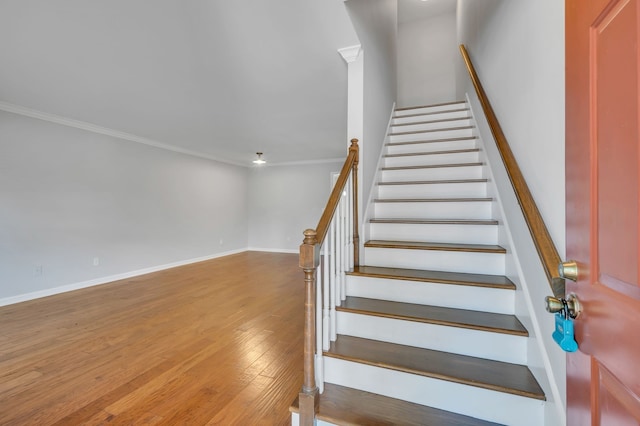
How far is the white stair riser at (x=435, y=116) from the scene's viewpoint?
3443 mm

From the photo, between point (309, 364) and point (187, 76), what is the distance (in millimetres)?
2762

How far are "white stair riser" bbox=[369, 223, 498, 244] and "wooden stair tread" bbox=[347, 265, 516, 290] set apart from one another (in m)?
0.33

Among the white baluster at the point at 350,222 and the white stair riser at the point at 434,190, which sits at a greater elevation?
the white stair riser at the point at 434,190

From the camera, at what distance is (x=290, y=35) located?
84.1 inches

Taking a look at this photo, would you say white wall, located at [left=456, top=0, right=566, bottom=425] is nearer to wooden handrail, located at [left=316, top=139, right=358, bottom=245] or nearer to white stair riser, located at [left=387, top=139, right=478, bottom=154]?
white stair riser, located at [left=387, top=139, right=478, bottom=154]

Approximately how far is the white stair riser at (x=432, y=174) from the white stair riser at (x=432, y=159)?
207 millimetres

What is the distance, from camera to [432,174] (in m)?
2.75

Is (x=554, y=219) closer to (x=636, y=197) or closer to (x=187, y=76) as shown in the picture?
(x=636, y=197)

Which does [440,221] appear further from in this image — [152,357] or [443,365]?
[152,357]

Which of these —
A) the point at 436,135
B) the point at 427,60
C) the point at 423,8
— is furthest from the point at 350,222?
the point at 423,8

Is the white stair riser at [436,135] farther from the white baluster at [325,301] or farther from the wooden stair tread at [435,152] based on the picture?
the white baluster at [325,301]

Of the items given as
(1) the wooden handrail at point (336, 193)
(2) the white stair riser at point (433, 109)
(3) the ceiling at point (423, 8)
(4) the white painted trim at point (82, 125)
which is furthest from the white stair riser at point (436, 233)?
(3) the ceiling at point (423, 8)

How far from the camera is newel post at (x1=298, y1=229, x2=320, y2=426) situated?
137cm

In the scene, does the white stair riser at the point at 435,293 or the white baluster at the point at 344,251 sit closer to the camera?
the white stair riser at the point at 435,293
